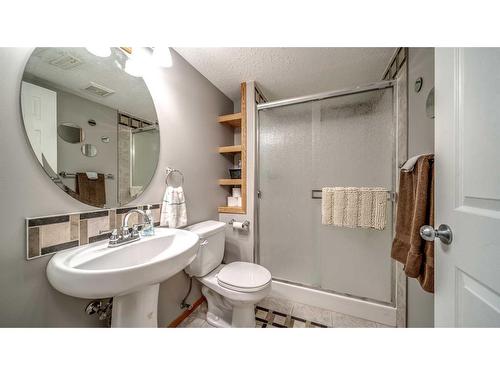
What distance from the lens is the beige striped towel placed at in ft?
3.61

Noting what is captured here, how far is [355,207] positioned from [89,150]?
5.38 feet

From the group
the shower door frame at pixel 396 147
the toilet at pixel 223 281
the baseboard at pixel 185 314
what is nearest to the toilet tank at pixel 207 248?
the toilet at pixel 223 281

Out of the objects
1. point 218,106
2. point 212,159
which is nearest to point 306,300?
point 212,159

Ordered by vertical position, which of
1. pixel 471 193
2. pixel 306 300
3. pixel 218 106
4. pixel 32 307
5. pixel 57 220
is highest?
pixel 218 106

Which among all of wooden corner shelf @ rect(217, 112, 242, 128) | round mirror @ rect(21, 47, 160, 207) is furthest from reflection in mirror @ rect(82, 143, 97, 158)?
wooden corner shelf @ rect(217, 112, 242, 128)

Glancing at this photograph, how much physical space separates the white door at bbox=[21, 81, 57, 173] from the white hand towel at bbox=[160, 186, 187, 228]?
0.49 m

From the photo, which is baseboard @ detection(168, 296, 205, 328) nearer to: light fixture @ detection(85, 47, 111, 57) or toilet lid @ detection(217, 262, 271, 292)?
toilet lid @ detection(217, 262, 271, 292)

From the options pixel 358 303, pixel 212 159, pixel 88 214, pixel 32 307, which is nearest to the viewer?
pixel 32 307

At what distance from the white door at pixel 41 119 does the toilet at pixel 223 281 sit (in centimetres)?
77

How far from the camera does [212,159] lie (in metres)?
1.49

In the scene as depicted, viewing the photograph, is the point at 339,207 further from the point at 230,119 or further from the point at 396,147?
the point at 230,119

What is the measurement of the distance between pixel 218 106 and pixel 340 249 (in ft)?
5.76

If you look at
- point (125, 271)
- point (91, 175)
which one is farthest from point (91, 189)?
point (125, 271)
